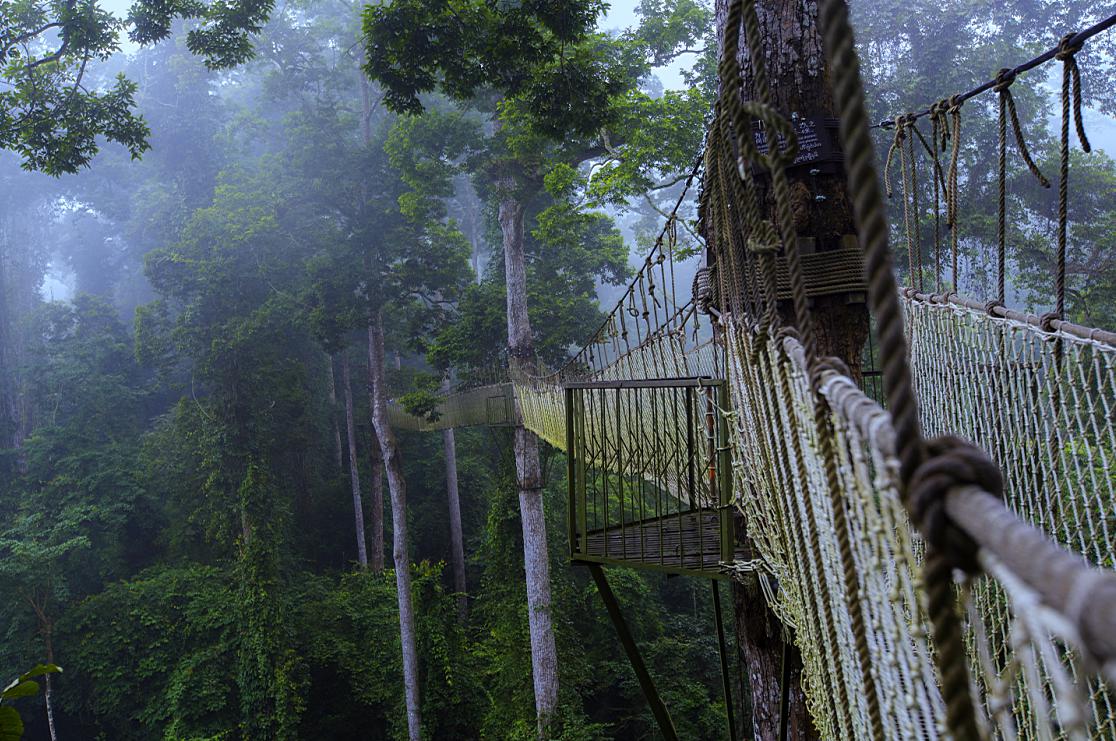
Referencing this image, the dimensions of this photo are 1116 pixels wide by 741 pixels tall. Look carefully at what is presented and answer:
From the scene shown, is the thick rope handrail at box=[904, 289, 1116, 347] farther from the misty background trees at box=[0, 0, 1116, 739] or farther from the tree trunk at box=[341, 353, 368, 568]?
the tree trunk at box=[341, 353, 368, 568]

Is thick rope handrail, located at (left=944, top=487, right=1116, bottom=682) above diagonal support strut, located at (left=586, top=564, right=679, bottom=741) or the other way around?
above

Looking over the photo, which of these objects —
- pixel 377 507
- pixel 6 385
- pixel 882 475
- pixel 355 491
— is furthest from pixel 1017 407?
pixel 6 385

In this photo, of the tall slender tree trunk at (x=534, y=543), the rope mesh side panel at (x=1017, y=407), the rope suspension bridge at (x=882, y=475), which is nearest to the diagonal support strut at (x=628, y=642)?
the rope suspension bridge at (x=882, y=475)

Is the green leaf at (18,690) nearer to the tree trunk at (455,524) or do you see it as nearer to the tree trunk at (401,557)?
the tree trunk at (401,557)

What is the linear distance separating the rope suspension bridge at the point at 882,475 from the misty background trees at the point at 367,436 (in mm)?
3788

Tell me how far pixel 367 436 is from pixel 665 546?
463 inches

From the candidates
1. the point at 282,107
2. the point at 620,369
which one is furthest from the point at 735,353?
the point at 282,107

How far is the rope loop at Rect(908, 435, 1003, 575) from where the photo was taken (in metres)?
0.37

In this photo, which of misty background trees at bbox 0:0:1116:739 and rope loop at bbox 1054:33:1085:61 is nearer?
rope loop at bbox 1054:33:1085:61

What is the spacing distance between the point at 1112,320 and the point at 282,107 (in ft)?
48.6

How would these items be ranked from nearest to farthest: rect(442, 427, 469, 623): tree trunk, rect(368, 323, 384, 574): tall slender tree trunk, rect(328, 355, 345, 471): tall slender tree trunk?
rect(442, 427, 469, 623): tree trunk → rect(368, 323, 384, 574): tall slender tree trunk → rect(328, 355, 345, 471): tall slender tree trunk

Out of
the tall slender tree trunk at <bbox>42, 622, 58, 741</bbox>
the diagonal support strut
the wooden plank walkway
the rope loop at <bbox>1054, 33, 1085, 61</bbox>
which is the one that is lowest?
the tall slender tree trunk at <bbox>42, 622, 58, 741</bbox>

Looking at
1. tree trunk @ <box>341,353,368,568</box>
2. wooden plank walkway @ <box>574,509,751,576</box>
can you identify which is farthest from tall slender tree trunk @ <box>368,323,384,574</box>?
wooden plank walkway @ <box>574,509,751,576</box>

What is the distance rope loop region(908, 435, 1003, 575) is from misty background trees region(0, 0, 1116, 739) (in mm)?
5102
